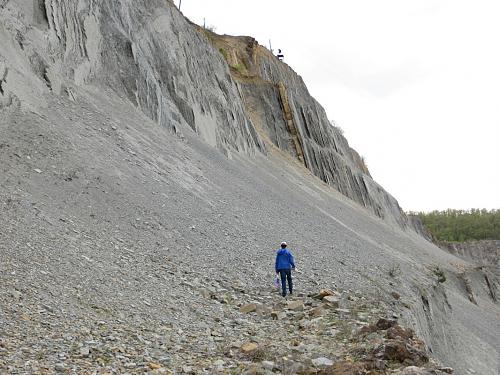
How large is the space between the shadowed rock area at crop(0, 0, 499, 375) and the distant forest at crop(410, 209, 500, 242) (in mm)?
96272

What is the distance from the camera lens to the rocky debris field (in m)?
6.20

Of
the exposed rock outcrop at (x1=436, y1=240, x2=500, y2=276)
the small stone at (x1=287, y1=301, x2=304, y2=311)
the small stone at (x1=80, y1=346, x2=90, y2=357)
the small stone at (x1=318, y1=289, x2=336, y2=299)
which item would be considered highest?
the exposed rock outcrop at (x1=436, y1=240, x2=500, y2=276)

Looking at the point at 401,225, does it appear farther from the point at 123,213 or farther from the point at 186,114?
the point at 123,213

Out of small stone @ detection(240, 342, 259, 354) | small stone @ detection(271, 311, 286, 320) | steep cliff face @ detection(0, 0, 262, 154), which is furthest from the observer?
steep cliff face @ detection(0, 0, 262, 154)

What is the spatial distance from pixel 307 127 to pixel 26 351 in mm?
40487

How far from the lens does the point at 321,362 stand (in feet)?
23.3

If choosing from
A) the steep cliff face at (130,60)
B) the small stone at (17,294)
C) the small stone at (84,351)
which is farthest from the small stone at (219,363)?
the steep cliff face at (130,60)

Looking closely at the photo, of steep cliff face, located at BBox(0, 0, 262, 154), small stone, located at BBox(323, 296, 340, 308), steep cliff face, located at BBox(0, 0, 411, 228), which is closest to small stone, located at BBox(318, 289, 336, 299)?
small stone, located at BBox(323, 296, 340, 308)

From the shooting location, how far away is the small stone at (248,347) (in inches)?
295

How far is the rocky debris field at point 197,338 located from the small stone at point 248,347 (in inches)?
0.6

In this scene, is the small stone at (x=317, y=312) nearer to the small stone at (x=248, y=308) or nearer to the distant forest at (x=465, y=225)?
the small stone at (x=248, y=308)

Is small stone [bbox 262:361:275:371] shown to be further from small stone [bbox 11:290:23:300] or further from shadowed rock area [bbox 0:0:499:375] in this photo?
small stone [bbox 11:290:23:300]

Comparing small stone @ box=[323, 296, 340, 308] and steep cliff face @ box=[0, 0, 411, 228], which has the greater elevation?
steep cliff face @ box=[0, 0, 411, 228]

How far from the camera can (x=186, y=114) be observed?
24.2 m
